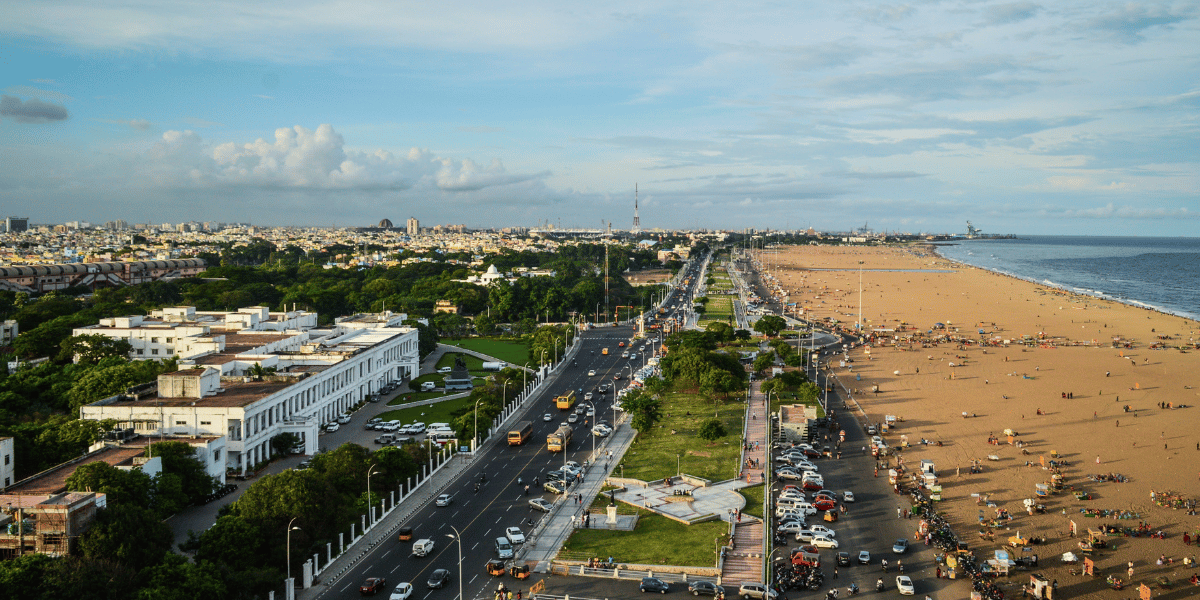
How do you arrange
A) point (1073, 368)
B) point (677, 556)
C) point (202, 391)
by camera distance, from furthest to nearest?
point (1073, 368), point (202, 391), point (677, 556)

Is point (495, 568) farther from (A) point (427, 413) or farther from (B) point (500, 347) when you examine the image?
(B) point (500, 347)

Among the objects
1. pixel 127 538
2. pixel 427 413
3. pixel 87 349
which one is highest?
pixel 87 349

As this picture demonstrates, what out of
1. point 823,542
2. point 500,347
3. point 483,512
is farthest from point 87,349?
point 823,542

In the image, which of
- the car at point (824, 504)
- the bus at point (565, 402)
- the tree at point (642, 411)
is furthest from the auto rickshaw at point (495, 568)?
the bus at point (565, 402)

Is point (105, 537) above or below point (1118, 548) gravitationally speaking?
above

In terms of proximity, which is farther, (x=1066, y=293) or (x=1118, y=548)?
(x=1066, y=293)

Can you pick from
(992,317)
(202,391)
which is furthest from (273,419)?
(992,317)

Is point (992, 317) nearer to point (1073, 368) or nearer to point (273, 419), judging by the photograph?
point (1073, 368)
